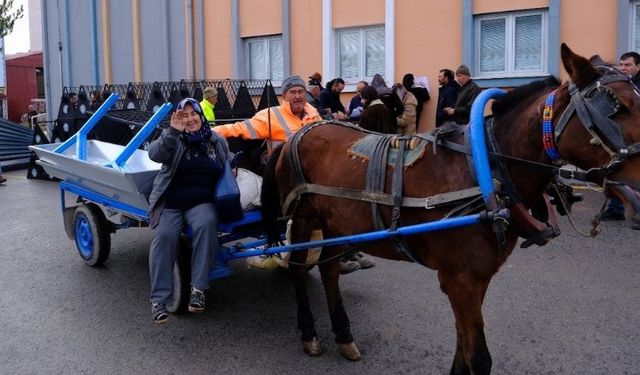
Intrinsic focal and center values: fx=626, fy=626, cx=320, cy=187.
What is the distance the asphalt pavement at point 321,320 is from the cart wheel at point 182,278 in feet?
0.44

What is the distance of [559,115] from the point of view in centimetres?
286

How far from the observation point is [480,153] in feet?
9.95

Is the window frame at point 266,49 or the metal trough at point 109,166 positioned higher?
the window frame at point 266,49

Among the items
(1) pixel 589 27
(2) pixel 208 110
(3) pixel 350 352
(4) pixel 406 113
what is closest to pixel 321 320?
(3) pixel 350 352

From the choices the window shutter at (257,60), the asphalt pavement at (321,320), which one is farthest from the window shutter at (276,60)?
the asphalt pavement at (321,320)

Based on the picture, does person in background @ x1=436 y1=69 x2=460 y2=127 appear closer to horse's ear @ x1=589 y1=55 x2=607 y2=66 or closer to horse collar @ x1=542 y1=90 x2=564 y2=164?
horse's ear @ x1=589 y1=55 x2=607 y2=66

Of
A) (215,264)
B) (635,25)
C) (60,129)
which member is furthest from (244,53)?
(215,264)

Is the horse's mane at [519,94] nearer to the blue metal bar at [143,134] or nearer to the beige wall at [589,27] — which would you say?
the blue metal bar at [143,134]

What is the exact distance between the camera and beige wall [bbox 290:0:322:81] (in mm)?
13078

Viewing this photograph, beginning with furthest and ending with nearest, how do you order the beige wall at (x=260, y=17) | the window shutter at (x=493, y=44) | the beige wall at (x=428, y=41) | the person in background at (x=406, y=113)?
the beige wall at (x=260, y=17) < the beige wall at (x=428, y=41) < the window shutter at (x=493, y=44) < the person in background at (x=406, y=113)

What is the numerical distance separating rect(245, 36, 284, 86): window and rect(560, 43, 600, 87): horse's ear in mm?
11480

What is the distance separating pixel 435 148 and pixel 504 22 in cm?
867

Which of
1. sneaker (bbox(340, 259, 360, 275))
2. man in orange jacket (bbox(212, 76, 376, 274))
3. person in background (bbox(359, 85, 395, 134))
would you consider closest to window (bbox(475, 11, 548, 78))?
person in background (bbox(359, 85, 395, 134))

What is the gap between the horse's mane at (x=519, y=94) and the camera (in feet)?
10.4
